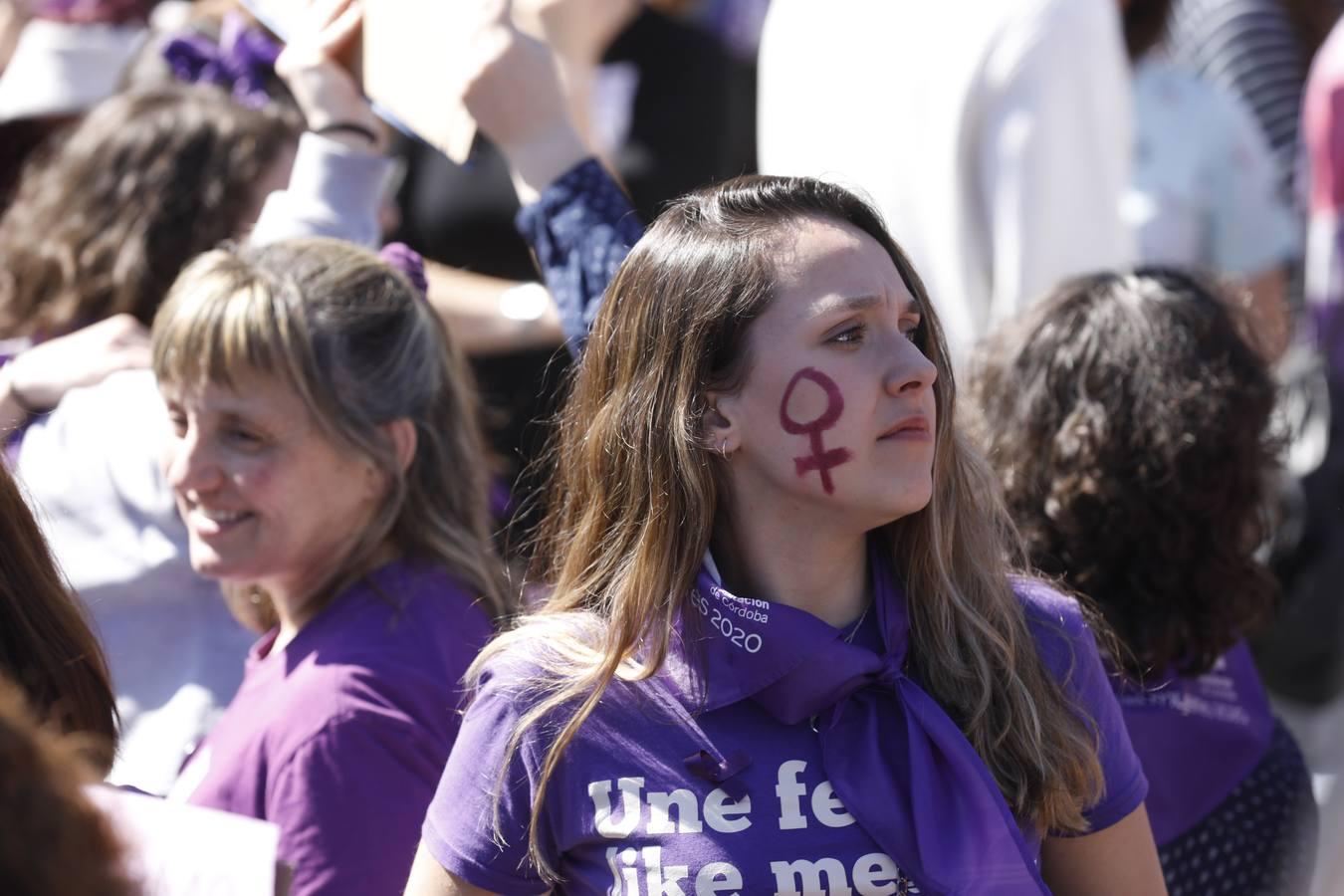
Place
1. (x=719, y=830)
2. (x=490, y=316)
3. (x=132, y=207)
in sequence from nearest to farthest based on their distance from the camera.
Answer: (x=719, y=830) < (x=132, y=207) < (x=490, y=316)

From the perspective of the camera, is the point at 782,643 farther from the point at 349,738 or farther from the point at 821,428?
the point at 349,738

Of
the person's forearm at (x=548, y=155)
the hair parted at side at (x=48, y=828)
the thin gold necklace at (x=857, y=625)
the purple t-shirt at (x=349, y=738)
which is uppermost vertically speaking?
the person's forearm at (x=548, y=155)

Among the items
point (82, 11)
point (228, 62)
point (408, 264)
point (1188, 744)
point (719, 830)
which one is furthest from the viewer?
point (82, 11)

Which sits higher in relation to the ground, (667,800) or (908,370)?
(908,370)

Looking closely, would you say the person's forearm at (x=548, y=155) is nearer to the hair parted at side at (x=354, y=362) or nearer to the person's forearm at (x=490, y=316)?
the hair parted at side at (x=354, y=362)

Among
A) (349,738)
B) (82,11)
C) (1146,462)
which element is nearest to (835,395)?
(1146,462)

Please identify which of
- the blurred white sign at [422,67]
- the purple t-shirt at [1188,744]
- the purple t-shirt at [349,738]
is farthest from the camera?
the blurred white sign at [422,67]

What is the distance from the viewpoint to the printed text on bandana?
5.56 feet

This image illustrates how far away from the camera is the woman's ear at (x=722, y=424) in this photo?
1893 millimetres

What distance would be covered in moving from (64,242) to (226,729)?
1307mm

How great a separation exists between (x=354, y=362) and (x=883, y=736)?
45.0 inches

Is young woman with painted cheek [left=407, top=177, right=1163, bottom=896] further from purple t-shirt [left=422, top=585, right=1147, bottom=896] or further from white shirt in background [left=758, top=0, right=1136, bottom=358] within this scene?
white shirt in background [left=758, top=0, right=1136, bottom=358]

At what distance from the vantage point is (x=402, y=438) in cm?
259

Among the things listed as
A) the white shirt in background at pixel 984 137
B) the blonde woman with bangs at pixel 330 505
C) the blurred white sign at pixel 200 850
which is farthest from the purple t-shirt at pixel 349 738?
the white shirt in background at pixel 984 137
